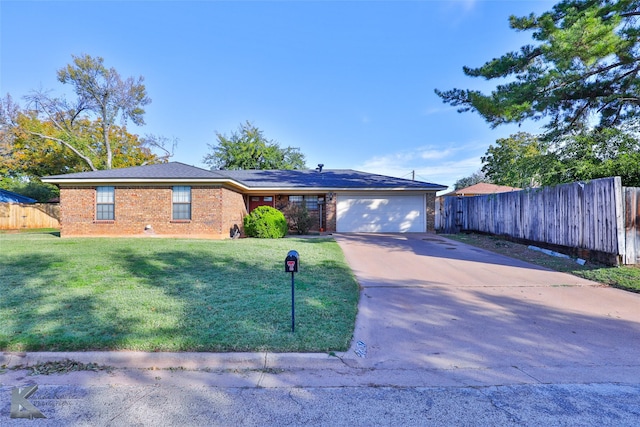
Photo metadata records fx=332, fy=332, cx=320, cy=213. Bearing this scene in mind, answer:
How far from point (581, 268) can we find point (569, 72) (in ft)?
18.1

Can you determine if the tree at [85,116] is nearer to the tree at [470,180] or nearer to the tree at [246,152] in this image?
the tree at [246,152]

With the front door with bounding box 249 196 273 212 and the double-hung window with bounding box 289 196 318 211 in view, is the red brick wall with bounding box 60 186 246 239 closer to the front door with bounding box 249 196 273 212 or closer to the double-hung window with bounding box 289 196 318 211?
the front door with bounding box 249 196 273 212

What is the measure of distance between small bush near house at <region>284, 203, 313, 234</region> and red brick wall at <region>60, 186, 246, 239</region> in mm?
3619

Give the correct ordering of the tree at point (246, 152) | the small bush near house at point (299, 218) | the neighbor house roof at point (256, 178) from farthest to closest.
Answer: the tree at point (246, 152) < the small bush near house at point (299, 218) < the neighbor house roof at point (256, 178)

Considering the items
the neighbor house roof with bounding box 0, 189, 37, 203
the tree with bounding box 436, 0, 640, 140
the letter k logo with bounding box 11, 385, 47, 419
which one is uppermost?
the tree with bounding box 436, 0, 640, 140

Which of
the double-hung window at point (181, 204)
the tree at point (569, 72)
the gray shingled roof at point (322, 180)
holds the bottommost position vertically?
the double-hung window at point (181, 204)

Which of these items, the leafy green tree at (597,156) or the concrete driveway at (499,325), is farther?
the leafy green tree at (597,156)

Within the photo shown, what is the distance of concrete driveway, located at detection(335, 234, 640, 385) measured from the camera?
3350 mm

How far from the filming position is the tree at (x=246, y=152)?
33.0m

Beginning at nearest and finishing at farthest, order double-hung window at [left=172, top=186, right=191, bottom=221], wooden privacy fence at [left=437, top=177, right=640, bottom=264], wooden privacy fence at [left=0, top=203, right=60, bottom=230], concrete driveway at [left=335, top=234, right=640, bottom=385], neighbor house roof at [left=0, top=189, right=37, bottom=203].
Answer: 1. concrete driveway at [left=335, top=234, right=640, bottom=385]
2. wooden privacy fence at [left=437, top=177, right=640, bottom=264]
3. double-hung window at [left=172, top=186, right=191, bottom=221]
4. wooden privacy fence at [left=0, top=203, right=60, bottom=230]
5. neighbor house roof at [left=0, top=189, right=37, bottom=203]

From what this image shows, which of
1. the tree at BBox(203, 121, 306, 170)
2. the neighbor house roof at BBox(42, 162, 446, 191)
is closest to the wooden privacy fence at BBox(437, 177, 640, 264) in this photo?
the neighbor house roof at BBox(42, 162, 446, 191)

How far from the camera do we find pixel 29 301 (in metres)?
4.99

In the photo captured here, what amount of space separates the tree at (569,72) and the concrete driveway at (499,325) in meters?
4.98

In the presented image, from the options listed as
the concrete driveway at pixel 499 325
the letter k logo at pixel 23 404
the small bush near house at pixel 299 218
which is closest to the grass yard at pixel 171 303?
the concrete driveway at pixel 499 325
